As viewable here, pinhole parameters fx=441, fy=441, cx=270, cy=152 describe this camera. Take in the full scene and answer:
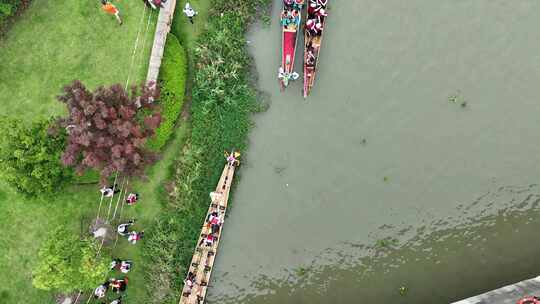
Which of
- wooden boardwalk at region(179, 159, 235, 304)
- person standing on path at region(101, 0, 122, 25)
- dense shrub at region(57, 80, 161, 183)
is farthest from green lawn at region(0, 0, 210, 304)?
dense shrub at region(57, 80, 161, 183)

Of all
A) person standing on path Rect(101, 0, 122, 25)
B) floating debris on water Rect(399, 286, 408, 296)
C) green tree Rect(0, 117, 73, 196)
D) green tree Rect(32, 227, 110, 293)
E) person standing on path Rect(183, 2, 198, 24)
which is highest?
person standing on path Rect(183, 2, 198, 24)

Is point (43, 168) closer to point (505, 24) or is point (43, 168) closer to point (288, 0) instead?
point (288, 0)

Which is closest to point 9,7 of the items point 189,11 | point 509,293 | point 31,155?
point 31,155

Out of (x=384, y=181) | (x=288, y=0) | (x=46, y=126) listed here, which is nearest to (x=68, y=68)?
Result: (x=46, y=126)

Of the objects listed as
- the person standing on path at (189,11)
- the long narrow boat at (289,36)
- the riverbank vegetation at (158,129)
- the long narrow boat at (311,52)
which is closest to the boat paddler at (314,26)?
the long narrow boat at (311,52)

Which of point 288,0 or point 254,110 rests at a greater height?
point 288,0

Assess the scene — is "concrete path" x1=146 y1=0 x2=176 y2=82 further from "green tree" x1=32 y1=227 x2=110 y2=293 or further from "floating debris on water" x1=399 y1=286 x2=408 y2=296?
"floating debris on water" x1=399 y1=286 x2=408 y2=296

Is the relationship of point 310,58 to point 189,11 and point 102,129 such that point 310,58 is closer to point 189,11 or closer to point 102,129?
point 189,11
